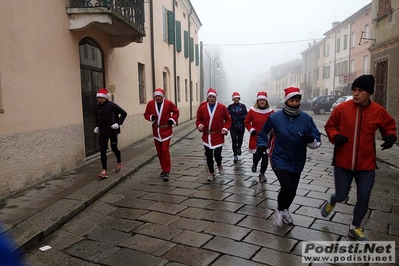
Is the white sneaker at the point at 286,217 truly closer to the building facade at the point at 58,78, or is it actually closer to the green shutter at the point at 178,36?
the building facade at the point at 58,78

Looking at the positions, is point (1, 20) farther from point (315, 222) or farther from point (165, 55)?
point (165, 55)

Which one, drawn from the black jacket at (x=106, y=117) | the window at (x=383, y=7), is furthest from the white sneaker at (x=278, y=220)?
the window at (x=383, y=7)

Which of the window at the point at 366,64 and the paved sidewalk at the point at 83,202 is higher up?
the window at the point at 366,64

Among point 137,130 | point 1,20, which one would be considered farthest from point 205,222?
point 137,130

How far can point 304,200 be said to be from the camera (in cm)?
483

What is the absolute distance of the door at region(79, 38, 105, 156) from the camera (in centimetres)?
767

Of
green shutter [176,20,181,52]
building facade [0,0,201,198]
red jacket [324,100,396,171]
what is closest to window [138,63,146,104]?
building facade [0,0,201,198]

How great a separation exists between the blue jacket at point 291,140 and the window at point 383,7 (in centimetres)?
907

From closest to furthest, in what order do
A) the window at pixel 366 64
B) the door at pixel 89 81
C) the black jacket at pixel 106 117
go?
the black jacket at pixel 106 117, the door at pixel 89 81, the window at pixel 366 64

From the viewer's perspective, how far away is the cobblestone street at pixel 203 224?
3.23 metres

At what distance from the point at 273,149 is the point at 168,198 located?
6.57ft

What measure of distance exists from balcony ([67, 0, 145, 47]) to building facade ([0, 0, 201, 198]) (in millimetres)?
20

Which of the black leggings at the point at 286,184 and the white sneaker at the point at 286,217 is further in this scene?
the white sneaker at the point at 286,217

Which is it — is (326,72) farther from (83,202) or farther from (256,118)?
(83,202)
